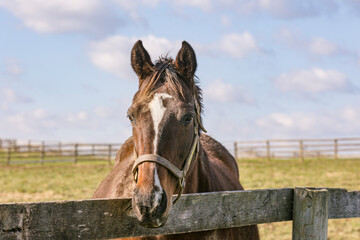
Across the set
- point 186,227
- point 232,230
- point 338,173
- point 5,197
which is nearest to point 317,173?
point 338,173

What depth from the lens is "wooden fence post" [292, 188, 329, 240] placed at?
305cm

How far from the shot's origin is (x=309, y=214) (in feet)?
10.0

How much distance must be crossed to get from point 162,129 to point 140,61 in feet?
2.68

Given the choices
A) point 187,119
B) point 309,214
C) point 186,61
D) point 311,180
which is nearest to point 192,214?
point 187,119

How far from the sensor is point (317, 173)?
18.0 m

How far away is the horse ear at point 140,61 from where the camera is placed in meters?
3.16

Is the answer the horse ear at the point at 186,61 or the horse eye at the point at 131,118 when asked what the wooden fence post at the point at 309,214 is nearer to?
the horse ear at the point at 186,61

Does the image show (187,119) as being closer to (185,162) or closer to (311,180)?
(185,162)

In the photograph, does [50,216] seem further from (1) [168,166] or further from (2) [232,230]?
(2) [232,230]

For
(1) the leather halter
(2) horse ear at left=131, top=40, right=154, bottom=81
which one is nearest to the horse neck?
(1) the leather halter

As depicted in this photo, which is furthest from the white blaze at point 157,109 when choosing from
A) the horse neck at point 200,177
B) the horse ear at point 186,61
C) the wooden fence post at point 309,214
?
the wooden fence post at point 309,214

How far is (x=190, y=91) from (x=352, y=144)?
2636 cm

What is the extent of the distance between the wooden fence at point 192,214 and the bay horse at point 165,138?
Answer: 0.58 ft

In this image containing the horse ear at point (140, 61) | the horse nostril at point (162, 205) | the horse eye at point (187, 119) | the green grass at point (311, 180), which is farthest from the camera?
the green grass at point (311, 180)
